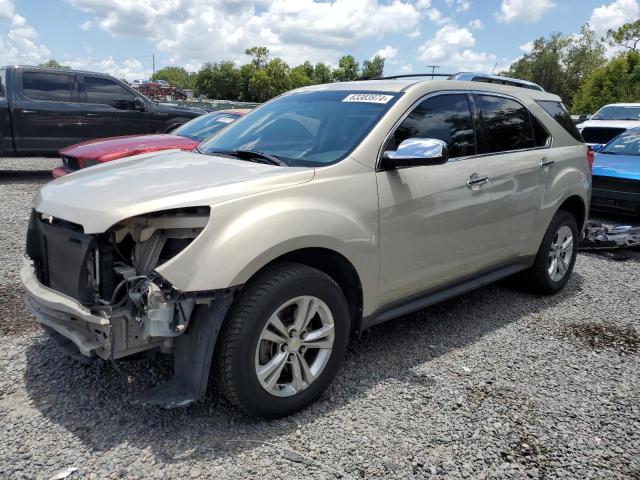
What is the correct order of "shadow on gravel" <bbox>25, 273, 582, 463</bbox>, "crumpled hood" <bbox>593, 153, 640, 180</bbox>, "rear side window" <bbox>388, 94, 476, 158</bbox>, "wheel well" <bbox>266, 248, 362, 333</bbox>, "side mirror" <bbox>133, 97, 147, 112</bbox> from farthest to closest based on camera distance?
"side mirror" <bbox>133, 97, 147, 112</bbox> → "crumpled hood" <bbox>593, 153, 640, 180</bbox> → "rear side window" <bbox>388, 94, 476, 158</bbox> → "wheel well" <bbox>266, 248, 362, 333</bbox> → "shadow on gravel" <bbox>25, 273, 582, 463</bbox>

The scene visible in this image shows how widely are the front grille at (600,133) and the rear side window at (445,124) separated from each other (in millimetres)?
10181

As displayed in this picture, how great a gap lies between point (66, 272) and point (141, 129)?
882 centimetres

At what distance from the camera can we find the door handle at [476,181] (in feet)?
12.1

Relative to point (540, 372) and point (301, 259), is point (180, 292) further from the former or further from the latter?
point (540, 372)

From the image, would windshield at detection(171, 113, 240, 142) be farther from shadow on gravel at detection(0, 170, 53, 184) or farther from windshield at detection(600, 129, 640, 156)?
windshield at detection(600, 129, 640, 156)

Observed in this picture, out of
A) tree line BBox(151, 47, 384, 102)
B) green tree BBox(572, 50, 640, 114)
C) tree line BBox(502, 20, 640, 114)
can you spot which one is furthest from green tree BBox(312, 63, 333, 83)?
green tree BBox(572, 50, 640, 114)

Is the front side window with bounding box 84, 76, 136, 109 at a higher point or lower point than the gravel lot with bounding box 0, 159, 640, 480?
higher

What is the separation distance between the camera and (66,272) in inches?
105

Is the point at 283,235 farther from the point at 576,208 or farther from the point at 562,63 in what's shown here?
the point at 562,63

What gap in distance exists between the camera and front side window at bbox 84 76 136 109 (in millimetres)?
10281

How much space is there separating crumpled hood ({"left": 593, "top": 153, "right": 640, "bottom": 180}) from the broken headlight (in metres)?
6.68

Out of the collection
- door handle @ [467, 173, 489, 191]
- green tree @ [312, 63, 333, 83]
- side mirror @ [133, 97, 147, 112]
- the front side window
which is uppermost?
green tree @ [312, 63, 333, 83]

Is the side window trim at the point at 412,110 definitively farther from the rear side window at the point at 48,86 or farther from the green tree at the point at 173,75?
the green tree at the point at 173,75

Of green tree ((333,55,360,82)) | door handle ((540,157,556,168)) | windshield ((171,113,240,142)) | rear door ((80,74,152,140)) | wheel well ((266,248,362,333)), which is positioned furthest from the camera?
green tree ((333,55,360,82))
